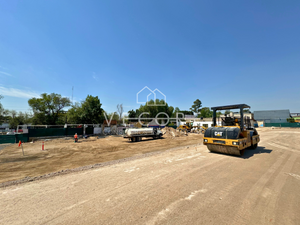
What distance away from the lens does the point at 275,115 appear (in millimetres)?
62406

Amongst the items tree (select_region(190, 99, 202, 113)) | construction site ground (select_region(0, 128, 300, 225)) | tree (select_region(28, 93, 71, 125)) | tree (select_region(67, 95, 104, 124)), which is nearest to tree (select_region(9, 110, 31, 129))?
tree (select_region(28, 93, 71, 125))

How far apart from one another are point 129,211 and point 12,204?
323cm

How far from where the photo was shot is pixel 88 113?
27.1 metres

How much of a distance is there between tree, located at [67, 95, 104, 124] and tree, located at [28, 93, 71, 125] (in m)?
5.75

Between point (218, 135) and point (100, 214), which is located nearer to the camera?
point (100, 214)

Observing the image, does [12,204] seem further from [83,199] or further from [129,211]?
[129,211]

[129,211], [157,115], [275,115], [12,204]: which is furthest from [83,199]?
[275,115]

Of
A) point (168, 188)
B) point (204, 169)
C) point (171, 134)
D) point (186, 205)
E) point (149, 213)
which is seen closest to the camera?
point (149, 213)

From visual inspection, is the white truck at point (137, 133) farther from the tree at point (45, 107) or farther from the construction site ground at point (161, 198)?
the tree at point (45, 107)

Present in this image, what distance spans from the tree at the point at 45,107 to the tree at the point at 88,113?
5.75 m

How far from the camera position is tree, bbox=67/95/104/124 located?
89.4 feet

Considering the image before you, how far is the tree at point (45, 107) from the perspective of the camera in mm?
30062

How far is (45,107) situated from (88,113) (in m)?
11.5

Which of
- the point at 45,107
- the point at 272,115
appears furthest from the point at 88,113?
the point at 272,115
